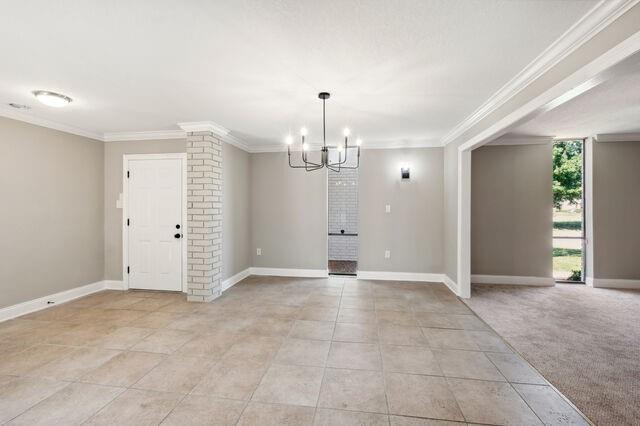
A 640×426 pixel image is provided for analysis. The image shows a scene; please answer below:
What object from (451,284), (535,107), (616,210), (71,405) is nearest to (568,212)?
(616,210)

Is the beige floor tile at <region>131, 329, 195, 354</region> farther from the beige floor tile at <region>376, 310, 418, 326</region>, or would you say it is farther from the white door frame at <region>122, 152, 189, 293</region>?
the beige floor tile at <region>376, 310, 418, 326</region>

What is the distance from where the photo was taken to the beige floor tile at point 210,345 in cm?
267

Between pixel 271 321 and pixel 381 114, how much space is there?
286 centimetres

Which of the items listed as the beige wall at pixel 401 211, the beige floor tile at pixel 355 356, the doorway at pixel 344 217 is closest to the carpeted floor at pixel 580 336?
the beige wall at pixel 401 211

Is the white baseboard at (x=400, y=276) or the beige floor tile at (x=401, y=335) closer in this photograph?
the beige floor tile at (x=401, y=335)

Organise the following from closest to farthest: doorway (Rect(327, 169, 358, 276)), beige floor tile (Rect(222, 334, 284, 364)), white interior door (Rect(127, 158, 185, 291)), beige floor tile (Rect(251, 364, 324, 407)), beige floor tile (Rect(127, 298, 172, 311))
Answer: beige floor tile (Rect(251, 364, 324, 407)) < beige floor tile (Rect(222, 334, 284, 364)) < beige floor tile (Rect(127, 298, 172, 311)) < white interior door (Rect(127, 158, 185, 291)) < doorway (Rect(327, 169, 358, 276))

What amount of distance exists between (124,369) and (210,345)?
0.70m

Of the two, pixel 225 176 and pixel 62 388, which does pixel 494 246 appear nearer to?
pixel 225 176

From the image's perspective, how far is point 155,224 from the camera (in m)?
4.59

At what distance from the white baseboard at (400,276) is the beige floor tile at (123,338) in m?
3.44

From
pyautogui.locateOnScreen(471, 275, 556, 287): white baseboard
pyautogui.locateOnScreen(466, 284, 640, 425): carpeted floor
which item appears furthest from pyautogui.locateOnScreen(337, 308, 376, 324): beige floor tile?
Result: pyautogui.locateOnScreen(471, 275, 556, 287): white baseboard

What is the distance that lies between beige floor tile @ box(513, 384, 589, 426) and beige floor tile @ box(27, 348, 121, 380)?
3.35 m

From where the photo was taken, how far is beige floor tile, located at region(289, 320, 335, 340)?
3033 mm

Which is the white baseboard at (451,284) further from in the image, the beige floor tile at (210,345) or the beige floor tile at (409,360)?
the beige floor tile at (210,345)
